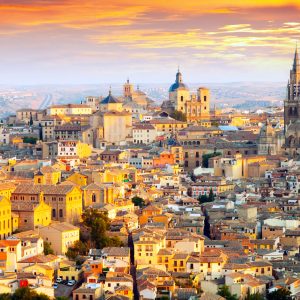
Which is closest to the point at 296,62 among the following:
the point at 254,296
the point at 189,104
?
the point at 189,104

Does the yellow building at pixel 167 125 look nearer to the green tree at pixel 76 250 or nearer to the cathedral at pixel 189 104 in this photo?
the cathedral at pixel 189 104

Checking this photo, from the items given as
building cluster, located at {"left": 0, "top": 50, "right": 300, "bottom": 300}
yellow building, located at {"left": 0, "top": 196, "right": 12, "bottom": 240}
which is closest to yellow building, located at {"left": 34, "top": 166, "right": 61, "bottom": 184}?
building cluster, located at {"left": 0, "top": 50, "right": 300, "bottom": 300}

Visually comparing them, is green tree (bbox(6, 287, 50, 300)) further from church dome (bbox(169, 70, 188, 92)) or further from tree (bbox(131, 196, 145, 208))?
church dome (bbox(169, 70, 188, 92))

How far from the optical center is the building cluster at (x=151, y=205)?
22506mm

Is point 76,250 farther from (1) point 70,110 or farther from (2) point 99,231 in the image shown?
(1) point 70,110

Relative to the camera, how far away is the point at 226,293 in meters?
22.1

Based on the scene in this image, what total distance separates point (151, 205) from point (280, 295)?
757cm

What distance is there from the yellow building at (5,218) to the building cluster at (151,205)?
0.04 meters

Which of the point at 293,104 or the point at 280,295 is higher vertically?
the point at 293,104

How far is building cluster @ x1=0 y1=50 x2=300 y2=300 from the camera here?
22506 millimetres

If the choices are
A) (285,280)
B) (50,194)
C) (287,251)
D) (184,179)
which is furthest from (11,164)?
(285,280)

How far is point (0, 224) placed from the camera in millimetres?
24203

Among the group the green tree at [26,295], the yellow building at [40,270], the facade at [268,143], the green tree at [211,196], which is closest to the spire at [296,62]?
the facade at [268,143]

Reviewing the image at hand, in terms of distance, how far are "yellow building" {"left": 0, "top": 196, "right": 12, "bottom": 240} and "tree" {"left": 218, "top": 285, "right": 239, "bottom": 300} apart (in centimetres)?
492
